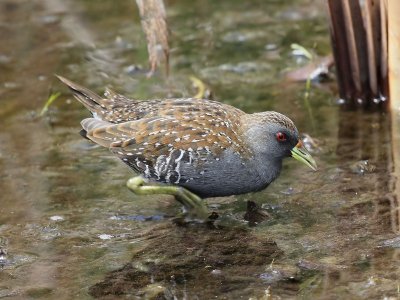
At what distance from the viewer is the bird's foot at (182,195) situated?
231 inches

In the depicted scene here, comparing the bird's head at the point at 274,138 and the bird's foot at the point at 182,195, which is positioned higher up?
the bird's head at the point at 274,138

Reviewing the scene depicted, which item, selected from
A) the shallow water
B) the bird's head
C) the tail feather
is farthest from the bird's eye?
the tail feather

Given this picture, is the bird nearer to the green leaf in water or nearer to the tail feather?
the tail feather

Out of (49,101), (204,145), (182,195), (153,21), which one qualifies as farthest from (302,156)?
(49,101)

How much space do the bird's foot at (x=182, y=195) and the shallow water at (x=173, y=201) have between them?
0.55ft

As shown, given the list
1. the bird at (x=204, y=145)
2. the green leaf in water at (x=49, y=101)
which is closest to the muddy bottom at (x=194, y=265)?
the bird at (x=204, y=145)

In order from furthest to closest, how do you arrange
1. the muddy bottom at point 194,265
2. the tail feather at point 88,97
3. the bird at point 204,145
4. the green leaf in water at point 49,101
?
1. the green leaf in water at point 49,101
2. the tail feather at point 88,97
3. the bird at point 204,145
4. the muddy bottom at point 194,265

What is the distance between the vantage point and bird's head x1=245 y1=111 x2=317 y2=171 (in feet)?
19.2

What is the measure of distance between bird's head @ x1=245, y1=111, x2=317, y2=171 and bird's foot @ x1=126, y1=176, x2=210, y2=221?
0.51 m

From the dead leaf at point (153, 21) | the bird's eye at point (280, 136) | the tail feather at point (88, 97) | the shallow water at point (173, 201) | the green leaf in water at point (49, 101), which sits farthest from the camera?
the green leaf in water at point (49, 101)

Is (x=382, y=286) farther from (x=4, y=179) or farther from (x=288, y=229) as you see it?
(x=4, y=179)

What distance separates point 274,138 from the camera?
587cm

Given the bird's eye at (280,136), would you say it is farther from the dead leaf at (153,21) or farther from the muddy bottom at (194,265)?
the dead leaf at (153,21)

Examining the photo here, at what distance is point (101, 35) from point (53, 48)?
0.58 meters
